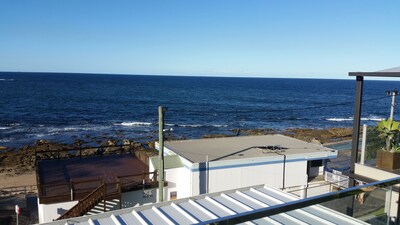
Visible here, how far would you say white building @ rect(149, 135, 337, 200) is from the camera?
15312 mm

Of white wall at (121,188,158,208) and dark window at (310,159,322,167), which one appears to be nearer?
white wall at (121,188,158,208)

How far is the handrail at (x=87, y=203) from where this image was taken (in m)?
12.9

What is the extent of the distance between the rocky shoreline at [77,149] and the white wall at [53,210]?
16.4 ft

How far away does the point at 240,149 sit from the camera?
18.0m

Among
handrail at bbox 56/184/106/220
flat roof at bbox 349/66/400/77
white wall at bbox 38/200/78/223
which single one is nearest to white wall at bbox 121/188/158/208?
handrail at bbox 56/184/106/220

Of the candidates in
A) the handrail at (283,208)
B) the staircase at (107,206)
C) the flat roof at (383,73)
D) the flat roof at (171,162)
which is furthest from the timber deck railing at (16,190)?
the handrail at (283,208)

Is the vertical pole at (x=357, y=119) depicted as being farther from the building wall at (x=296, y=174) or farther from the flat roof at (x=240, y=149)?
the building wall at (x=296, y=174)

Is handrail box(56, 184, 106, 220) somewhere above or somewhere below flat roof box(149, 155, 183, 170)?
below

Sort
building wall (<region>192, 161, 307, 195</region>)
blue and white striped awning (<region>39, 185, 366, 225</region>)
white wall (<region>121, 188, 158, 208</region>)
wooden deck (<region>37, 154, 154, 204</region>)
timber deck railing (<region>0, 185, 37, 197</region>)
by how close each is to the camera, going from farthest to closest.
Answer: timber deck railing (<region>0, 185, 37, 197</region>) < building wall (<region>192, 161, 307, 195</region>) < white wall (<region>121, 188, 158, 208</region>) < wooden deck (<region>37, 154, 154, 204</region>) < blue and white striped awning (<region>39, 185, 366, 225</region>)

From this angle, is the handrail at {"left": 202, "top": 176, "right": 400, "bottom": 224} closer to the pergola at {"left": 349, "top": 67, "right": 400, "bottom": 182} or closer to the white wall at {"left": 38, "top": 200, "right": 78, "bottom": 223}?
the pergola at {"left": 349, "top": 67, "right": 400, "bottom": 182}

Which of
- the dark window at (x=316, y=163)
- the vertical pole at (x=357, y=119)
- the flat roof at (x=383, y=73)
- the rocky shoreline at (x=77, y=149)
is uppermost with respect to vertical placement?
the flat roof at (x=383, y=73)

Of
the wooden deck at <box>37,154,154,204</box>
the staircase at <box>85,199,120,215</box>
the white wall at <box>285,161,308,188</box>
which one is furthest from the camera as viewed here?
the white wall at <box>285,161,308,188</box>

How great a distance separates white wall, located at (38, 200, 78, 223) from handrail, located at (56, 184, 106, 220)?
41 centimetres

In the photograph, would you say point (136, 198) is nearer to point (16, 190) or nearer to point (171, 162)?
point (171, 162)
